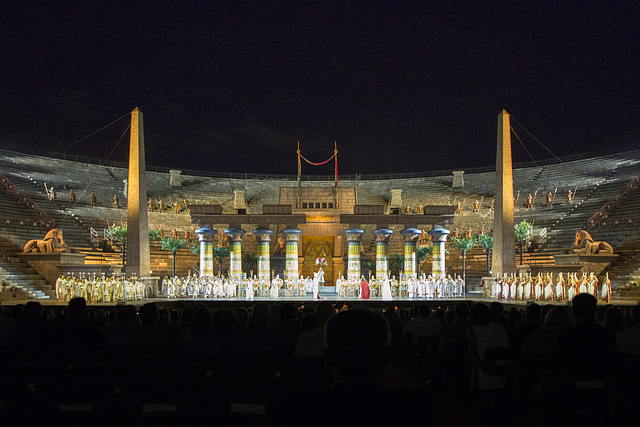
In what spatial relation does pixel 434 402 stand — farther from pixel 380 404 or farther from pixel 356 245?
pixel 356 245

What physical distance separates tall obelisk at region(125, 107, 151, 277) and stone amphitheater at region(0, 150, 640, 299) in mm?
4469

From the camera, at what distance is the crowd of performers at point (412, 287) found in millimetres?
26875

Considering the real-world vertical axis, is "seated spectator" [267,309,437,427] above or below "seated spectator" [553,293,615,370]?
above

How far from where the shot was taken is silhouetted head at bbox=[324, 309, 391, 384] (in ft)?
7.34

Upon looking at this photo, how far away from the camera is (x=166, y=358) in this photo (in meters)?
4.50

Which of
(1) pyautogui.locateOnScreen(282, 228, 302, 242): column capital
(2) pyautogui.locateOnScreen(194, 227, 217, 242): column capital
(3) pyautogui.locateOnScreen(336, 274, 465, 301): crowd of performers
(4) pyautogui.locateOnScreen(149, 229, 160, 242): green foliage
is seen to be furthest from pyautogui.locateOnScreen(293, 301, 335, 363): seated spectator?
(4) pyautogui.locateOnScreen(149, 229, 160, 242): green foliage

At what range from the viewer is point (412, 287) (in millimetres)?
27125

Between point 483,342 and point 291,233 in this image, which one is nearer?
point 483,342

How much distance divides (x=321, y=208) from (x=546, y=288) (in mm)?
15972

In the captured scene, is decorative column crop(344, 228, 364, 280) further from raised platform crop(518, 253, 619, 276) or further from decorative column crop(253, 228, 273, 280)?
raised platform crop(518, 253, 619, 276)

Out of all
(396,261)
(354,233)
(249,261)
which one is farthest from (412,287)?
(249,261)

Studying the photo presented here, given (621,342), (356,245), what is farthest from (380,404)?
(356,245)

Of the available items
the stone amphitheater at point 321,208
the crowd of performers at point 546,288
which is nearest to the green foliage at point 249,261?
the stone amphitheater at point 321,208

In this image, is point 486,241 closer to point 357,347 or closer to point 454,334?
point 454,334
